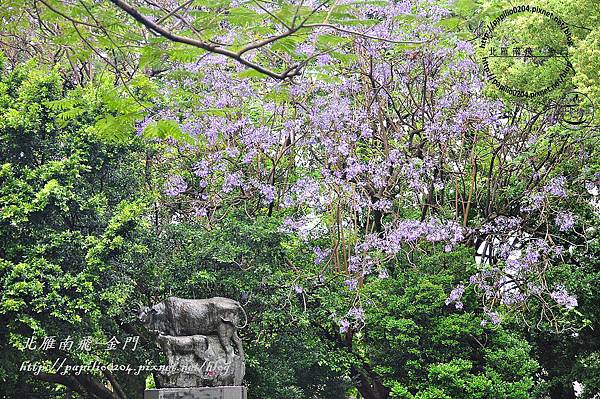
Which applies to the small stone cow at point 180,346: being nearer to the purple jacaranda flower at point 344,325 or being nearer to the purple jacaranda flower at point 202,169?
the purple jacaranda flower at point 344,325

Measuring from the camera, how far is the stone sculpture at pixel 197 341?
7426 millimetres

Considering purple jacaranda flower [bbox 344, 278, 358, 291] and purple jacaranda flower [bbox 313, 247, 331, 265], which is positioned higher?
purple jacaranda flower [bbox 313, 247, 331, 265]

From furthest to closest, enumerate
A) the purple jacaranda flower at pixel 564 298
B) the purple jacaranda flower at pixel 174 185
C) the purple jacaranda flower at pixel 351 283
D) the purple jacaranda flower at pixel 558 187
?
the purple jacaranda flower at pixel 174 185
the purple jacaranda flower at pixel 351 283
the purple jacaranda flower at pixel 558 187
the purple jacaranda flower at pixel 564 298

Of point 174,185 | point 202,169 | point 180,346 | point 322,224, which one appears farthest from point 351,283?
point 180,346

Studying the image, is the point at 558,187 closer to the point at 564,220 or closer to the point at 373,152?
the point at 564,220

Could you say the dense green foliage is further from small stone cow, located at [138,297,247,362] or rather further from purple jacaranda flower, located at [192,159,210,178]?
small stone cow, located at [138,297,247,362]

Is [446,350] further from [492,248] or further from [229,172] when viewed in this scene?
[229,172]

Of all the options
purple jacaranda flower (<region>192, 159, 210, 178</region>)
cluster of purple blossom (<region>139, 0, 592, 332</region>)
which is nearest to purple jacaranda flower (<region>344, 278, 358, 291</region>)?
cluster of purple blossom (<region>139, 0, 592, 332</region>)

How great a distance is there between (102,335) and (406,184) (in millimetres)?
4870

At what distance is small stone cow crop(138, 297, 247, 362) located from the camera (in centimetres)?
765

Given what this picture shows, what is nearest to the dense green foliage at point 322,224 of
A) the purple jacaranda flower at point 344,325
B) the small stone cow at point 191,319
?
the purple jacaranda flower at point 344,325

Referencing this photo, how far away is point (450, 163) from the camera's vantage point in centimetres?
1126


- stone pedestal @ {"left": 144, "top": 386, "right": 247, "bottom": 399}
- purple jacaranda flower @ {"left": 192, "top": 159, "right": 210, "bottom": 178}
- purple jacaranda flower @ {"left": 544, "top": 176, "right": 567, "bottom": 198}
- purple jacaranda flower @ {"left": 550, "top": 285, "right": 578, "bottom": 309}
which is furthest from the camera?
purple jacaranda flower @ {"left": 192, "top": 159, "right": 210, "bottom": 178}

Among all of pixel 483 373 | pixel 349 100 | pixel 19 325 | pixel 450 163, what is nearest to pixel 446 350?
pixel 483 373
